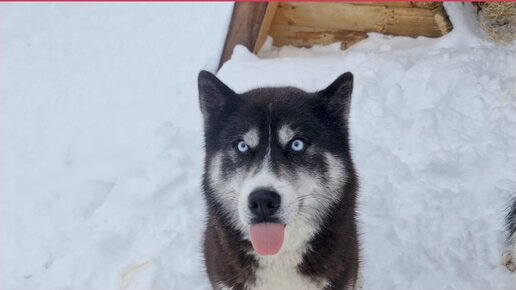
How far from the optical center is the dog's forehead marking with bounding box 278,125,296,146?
2.69 m

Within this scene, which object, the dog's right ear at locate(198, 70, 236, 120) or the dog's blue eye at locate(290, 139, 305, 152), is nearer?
the dog's blue eye at locate(290, 139, 305, 152)

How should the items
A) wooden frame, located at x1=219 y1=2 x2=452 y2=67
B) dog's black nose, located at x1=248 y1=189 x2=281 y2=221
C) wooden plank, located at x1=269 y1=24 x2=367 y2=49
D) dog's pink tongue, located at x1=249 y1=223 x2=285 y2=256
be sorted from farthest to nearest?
wooden plank, located at x1=269 y1=24 x2=367 y2=49, wooden frame, located at x1=219 y1=2 x2=452 y2=67, dog's pink tongue, located at x1=249 y1=223 x2=285 y2=256, dog's black nose, located at x1=248 y1=189 x2=281 y2=221

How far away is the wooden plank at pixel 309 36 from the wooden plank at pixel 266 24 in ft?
0.46

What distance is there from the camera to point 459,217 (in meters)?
4.00

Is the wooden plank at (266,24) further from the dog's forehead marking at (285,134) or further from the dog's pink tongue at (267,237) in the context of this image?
the dog's pink tongue at (267,237)

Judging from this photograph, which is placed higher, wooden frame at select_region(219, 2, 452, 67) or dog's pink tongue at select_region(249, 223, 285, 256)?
dog's pink tongue at select_region(249, 223, 285, 256)

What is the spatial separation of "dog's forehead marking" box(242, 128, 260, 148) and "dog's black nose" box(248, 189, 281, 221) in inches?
13.3

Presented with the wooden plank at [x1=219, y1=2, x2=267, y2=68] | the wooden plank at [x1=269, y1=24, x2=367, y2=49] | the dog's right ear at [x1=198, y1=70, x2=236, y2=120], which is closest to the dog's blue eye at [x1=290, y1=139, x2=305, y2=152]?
the dog's right ear at [x1=198, y1=70, x2=236, y2=120]

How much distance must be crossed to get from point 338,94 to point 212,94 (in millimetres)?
650

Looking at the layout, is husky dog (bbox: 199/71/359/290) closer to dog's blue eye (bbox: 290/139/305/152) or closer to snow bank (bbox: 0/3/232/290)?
dog's blue eye (bbox: 290/139/305/152)

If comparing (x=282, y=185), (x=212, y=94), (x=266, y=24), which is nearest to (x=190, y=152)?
(x=266, y=24)

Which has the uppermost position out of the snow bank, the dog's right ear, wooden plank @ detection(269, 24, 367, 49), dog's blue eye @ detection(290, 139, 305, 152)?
the dog's right ear

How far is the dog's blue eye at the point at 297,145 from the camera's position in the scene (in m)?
2.70

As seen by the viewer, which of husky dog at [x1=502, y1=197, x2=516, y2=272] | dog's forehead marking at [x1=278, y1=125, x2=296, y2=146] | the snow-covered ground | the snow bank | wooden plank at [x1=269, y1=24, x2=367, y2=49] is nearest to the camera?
dog's forehead marking at [x1=278, y1=125, x2=296, y2=146]
